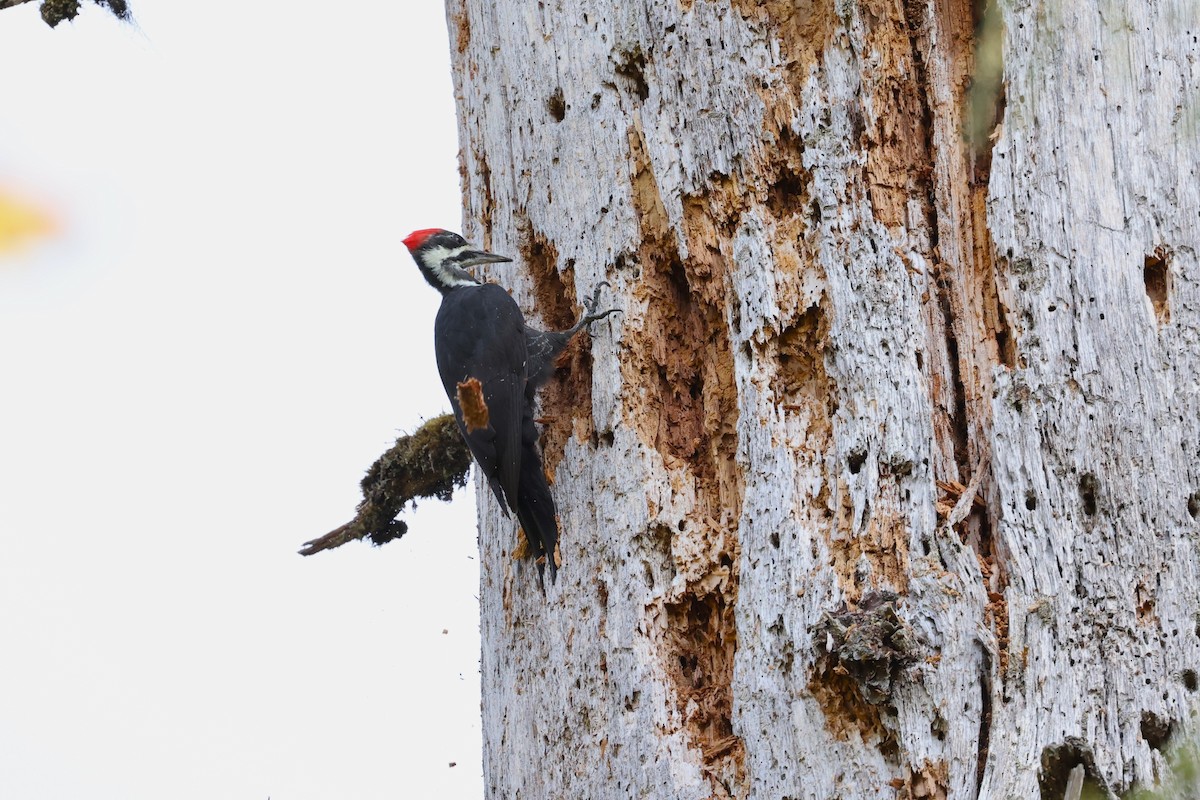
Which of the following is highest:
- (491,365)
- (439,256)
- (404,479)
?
(439,256)

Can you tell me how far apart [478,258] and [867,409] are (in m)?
1.55

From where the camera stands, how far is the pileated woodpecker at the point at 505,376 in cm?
328

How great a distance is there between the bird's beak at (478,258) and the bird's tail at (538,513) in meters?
0.55

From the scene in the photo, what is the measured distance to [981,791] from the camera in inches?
91.4

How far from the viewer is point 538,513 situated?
3254mm

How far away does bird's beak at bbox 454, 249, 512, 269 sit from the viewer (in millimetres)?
3621

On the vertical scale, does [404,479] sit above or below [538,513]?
above

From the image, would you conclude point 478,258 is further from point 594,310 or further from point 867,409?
point 867,409

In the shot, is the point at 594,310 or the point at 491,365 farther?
the point at 491,365

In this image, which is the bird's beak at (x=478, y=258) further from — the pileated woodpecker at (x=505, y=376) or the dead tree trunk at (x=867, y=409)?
the dead tree trunk at (x=867, y=409)

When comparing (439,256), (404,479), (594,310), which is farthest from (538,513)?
(439,256)

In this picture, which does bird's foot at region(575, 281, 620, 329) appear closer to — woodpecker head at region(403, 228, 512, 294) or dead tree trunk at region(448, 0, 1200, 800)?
dead tree trunk at region(448, 0, 1200, 800)

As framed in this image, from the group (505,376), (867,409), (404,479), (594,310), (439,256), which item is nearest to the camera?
Answer: (867,409)

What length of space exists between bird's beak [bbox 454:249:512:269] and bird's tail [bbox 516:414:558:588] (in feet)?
1.82
